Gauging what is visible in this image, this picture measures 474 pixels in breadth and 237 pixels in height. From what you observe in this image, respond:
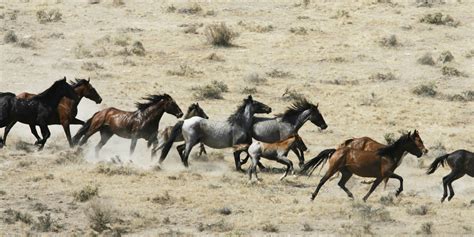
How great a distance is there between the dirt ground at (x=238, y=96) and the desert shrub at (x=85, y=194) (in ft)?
0.10

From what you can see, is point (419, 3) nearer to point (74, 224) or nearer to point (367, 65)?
point (367, 65)

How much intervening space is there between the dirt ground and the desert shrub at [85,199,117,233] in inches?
1.1

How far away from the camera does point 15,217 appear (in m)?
19.0

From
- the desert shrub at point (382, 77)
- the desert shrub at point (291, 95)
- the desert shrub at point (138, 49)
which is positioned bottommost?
the desert shrub at point (382, 77)

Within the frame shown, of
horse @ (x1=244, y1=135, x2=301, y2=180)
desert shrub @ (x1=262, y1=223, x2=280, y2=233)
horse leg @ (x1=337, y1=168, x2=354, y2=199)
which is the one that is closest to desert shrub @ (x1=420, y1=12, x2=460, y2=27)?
horse @ (x1=244, y1=135, x2=301, y2=180)

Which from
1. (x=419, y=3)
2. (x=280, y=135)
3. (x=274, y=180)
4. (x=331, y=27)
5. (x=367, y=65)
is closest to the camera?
(x=274, y=180)

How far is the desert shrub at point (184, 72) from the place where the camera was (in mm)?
35750

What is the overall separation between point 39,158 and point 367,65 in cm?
1629

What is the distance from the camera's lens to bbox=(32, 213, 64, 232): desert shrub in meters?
18.4

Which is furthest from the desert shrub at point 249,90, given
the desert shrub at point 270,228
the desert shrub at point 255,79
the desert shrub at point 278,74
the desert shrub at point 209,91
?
the desert shrub at point 270,228

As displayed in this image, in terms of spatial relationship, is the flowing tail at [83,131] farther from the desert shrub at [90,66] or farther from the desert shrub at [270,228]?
the desert shrub at [90,66]

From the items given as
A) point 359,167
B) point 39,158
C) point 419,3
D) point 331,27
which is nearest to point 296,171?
point 359,167

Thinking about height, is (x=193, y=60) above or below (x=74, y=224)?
below

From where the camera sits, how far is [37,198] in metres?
20.8
